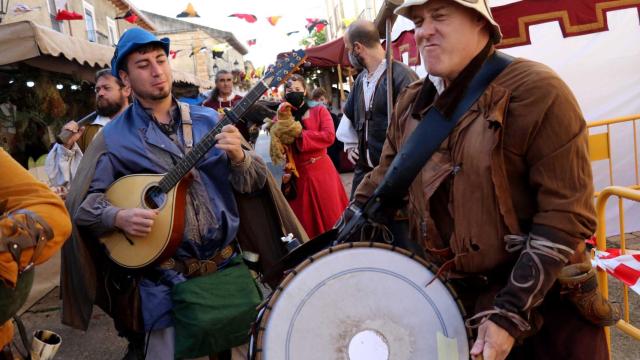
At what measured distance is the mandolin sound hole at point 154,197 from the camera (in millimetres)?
2264

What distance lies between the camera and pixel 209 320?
219cm

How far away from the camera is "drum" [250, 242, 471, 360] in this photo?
1.34 meters

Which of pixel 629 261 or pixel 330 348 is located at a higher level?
pixel 330 348

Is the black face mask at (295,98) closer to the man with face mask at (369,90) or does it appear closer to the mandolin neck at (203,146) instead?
the man with face mask at (369,90)

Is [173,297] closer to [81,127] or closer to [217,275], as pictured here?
[217,275]

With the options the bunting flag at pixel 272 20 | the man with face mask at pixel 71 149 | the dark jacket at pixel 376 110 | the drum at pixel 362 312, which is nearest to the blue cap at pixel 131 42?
the drum at pixel 362 312

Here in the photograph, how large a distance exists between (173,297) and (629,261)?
85.0 inches

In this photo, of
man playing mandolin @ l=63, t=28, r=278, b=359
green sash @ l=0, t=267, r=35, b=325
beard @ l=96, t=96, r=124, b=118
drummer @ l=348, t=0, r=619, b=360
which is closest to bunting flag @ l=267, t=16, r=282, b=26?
beard @ l=96, t=96, r=124, b=118

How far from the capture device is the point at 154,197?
228cm

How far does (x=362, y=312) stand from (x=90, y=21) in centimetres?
1836

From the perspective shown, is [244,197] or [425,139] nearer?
[425,139]

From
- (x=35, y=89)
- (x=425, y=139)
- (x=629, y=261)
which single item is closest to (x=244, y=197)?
(x=425, y=139)

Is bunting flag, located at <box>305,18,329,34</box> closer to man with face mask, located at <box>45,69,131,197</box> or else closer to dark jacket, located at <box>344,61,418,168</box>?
man with face mask, located at <box>45,69,131,197</box>

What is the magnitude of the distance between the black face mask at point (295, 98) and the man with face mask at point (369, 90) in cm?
69
